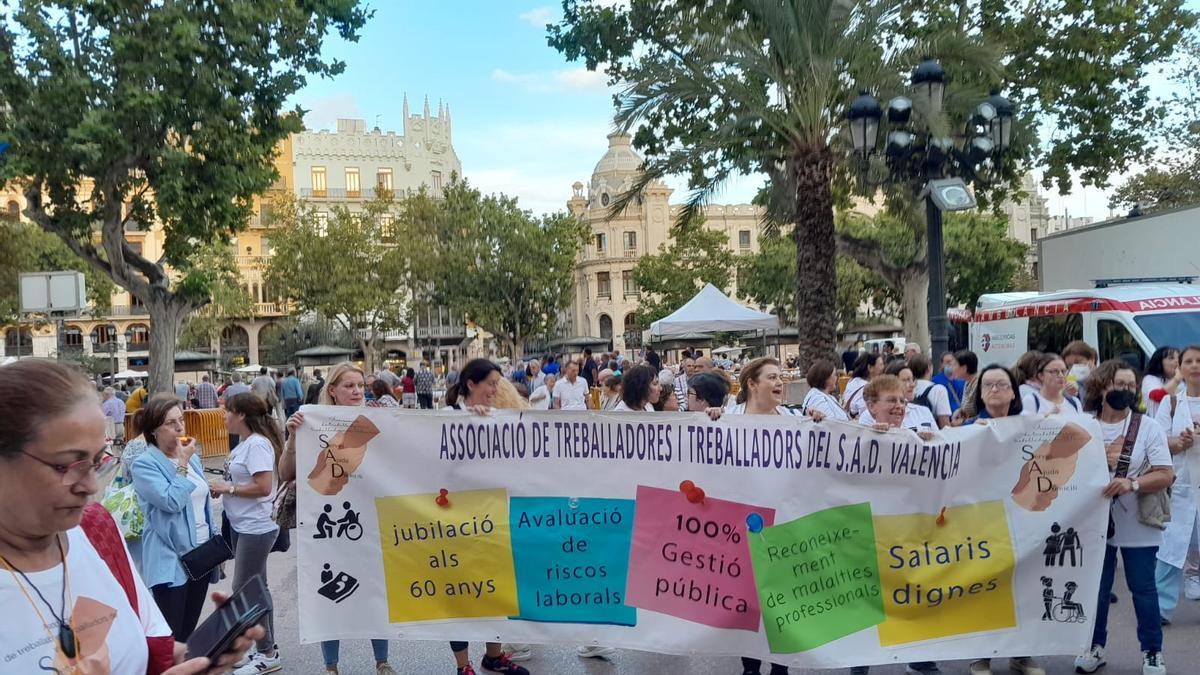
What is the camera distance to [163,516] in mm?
5859

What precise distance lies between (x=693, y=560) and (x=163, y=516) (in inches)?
105

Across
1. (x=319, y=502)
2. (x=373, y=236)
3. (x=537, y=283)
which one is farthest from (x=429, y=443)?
(x=537, y=283)

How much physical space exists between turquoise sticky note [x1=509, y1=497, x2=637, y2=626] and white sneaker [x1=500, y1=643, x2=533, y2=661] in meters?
1.14

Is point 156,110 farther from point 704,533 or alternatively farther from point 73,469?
point 73,469

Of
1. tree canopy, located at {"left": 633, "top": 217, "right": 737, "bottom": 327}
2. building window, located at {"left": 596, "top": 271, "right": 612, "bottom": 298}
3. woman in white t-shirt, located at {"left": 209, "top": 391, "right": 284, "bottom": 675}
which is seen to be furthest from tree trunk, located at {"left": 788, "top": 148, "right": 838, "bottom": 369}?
building window, located at {"left": 596, "top": 271, "right": 612, "bottom": 298}

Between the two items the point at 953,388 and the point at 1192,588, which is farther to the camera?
the point at 953,388

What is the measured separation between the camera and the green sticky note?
18.9ft

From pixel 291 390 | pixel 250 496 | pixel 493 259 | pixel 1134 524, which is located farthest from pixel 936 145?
pixel 493 259

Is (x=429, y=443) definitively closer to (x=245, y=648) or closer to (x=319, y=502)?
(x=319, y=502)

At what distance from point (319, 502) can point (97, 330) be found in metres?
71.8

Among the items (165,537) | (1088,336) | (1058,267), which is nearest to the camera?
(165,537)

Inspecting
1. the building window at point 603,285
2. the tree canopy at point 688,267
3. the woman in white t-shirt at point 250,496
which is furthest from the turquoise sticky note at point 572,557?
the building window at point 603,285

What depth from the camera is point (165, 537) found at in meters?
5.82

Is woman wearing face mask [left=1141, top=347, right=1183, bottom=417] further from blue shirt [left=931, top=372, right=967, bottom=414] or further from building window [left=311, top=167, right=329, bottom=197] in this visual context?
building window [left=311, top=167, right=329, bottom=197]
